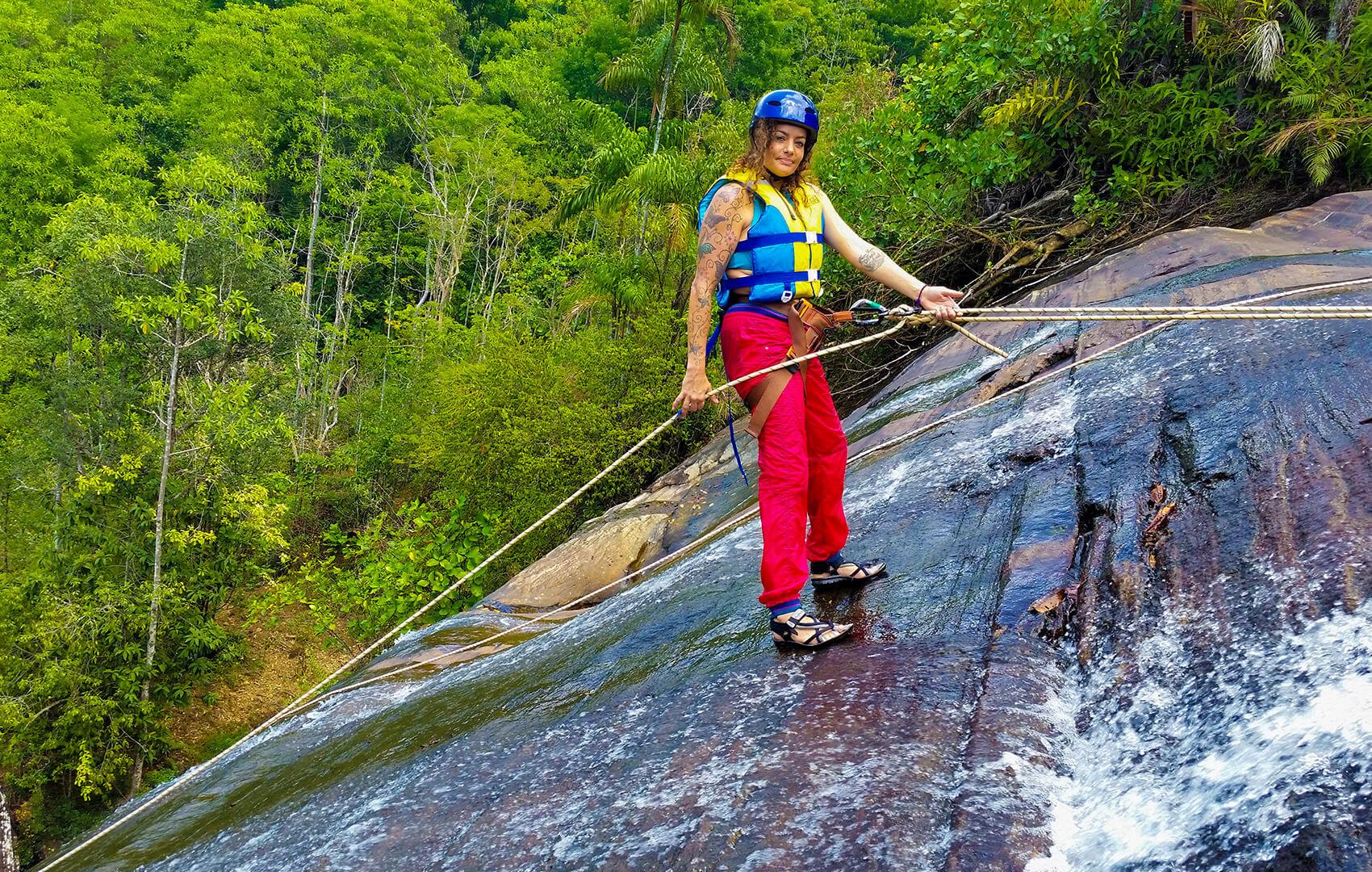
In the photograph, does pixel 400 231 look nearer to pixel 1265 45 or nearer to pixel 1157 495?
pixel 1265 45

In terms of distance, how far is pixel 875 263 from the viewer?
4.02 m


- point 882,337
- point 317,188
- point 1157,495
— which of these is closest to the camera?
point 1157,495

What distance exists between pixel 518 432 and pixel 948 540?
13.9m

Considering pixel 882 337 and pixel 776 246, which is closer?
pixel 776 246

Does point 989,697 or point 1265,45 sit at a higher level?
point 1265,45

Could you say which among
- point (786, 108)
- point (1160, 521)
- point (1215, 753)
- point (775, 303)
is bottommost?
point (1215, 753)

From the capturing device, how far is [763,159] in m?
3.70

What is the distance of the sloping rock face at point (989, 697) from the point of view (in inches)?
101

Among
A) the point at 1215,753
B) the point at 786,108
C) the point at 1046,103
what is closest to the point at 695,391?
the point at 786,108

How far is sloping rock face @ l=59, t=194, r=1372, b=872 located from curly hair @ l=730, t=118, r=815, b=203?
65.7 inches

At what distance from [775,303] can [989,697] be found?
63.1 inches

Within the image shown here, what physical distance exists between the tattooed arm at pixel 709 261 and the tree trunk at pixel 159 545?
1813cm

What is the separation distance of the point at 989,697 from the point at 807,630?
0.77 metres

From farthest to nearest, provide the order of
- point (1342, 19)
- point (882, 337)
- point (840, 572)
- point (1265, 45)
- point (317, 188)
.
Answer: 1. point (317, 188)
2. point (1342, 19)
3. point (1265, 45)
4. point (882, 337)
5. point (840, 572)
